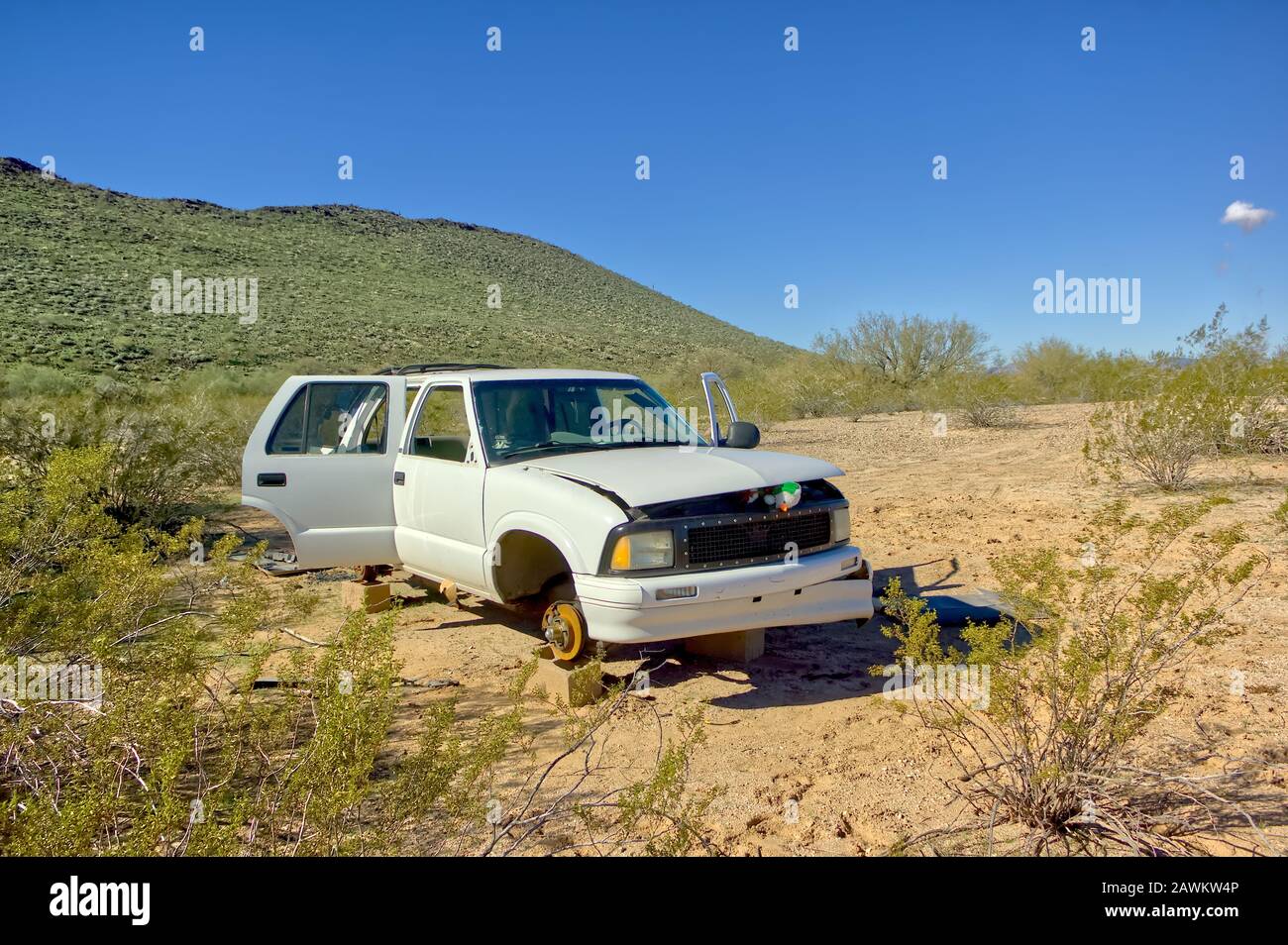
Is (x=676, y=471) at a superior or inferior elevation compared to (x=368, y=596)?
superior

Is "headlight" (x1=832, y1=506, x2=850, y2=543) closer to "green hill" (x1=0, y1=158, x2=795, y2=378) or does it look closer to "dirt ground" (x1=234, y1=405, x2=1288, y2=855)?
"dirt ground" (x1=234, y1=405, x2=1288, y2=855)

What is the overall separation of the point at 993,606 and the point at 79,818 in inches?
237

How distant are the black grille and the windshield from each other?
139 cm

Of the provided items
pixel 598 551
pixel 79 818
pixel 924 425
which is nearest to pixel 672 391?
pixel 924 425

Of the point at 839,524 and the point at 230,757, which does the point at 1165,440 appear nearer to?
the point at 839,524

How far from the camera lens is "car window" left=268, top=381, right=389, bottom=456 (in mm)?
6441

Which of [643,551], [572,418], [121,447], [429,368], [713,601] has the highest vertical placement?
[429,368]

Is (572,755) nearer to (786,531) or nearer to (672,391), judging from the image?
(786,531)

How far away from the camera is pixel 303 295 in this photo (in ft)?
147

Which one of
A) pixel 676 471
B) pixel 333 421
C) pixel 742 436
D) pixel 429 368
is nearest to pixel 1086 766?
pixel 676 471

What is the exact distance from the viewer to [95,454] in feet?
15.7

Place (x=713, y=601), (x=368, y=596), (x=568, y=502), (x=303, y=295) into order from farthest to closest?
(x=303, y=295)
(x=368, y=596)
(x=568, y=502)
(x=713, y=601)

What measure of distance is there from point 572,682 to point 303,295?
45.4 meters

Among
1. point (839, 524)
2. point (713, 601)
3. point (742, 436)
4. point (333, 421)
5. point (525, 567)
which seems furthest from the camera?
point (333, 421)
